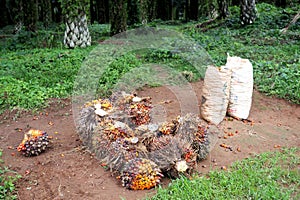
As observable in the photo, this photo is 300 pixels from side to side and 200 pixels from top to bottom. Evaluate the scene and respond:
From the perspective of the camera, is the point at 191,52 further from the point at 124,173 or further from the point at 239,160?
the point at 124,173

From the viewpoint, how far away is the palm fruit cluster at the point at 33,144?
345cm

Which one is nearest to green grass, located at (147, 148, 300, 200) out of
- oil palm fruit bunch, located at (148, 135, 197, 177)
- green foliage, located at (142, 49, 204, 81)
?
oil palm fruit bunch, located at (148, 135, 197, 177)

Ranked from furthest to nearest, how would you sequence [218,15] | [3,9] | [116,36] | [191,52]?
[3,9]
[218,15]
[116,36]
[191,52]

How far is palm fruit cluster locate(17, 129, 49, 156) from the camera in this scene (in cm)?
345

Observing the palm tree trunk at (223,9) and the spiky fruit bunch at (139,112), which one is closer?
the spiky fruit bunch at (139,112)

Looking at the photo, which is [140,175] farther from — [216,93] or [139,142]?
[216,93]

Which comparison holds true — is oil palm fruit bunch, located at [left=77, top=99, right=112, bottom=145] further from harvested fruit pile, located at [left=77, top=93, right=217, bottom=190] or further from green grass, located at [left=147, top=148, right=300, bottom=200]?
green grass, located at [left=147, top=148, right=300, bottom=200]

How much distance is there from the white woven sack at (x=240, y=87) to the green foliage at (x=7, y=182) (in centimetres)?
273

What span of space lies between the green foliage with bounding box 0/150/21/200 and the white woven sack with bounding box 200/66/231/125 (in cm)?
235

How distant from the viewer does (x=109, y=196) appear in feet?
9.10

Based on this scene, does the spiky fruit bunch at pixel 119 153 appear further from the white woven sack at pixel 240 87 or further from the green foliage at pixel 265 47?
the green foliage at pixel 265 47

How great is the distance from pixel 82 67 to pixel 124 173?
158 inches

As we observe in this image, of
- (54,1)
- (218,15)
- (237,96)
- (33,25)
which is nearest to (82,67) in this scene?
(237,96)

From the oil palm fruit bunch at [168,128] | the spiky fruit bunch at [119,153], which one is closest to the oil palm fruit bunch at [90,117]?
the spiky fruit bunch at [119,153]
